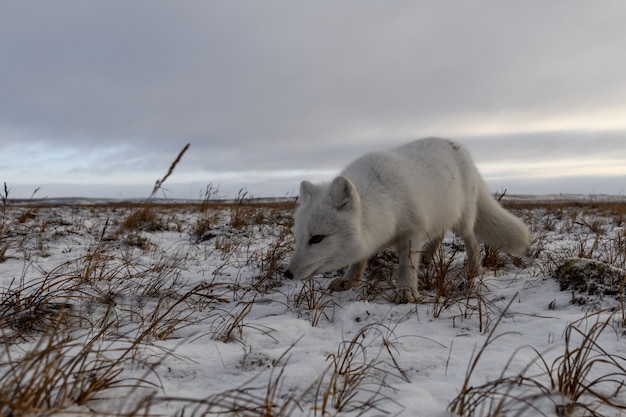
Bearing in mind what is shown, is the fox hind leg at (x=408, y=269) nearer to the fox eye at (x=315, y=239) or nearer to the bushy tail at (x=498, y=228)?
the fox eye at (x=315, y=239)

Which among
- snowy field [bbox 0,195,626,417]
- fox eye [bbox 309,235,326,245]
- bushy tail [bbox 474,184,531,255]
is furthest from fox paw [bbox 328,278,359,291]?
bushy tail [bbox 474,184,531,255]

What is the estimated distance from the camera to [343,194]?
3.11 meters

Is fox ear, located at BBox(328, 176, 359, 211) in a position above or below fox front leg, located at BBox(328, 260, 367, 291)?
above

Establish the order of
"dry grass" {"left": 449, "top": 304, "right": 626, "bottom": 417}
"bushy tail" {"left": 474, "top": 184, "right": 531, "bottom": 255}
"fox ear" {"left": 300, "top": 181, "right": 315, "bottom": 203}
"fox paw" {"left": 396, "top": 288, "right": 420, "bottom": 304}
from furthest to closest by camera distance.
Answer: "bushy tail" {"left": 474, "top": 184, "right": 531, "bottom": 255}, "fox ear" {"left": 300, "top": 181, "right": 315, "bottom": 203}, "fox paw" {"left": 396, "top": 288, "right": 420, "bottom": 304}, "dry grass" {"left": 449, "top": 304, "right": 626, "bottom": 417}

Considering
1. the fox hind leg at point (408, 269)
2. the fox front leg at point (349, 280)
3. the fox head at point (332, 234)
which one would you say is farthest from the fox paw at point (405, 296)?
the fox front leg at point (349, 280)

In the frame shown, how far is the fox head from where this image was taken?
306 cm

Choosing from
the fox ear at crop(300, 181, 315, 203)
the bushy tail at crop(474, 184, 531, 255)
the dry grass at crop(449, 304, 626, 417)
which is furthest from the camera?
the bushy tail at crop(474, 184, 531, 255)

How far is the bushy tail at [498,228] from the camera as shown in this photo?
4.23m

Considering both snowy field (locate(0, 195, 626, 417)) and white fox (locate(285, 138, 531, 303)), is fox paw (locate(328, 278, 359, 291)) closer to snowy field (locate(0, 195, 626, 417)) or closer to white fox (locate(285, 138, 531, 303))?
white fox (locate(285, 138, 531, 303))

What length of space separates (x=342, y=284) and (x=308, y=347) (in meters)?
1.55

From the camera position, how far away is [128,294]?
9.52 feet

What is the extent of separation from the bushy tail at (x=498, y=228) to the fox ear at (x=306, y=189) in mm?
2177

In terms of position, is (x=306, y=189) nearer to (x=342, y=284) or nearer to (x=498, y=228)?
(x=342, y=284)

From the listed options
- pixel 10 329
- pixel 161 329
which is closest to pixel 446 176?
pixel 161 329
